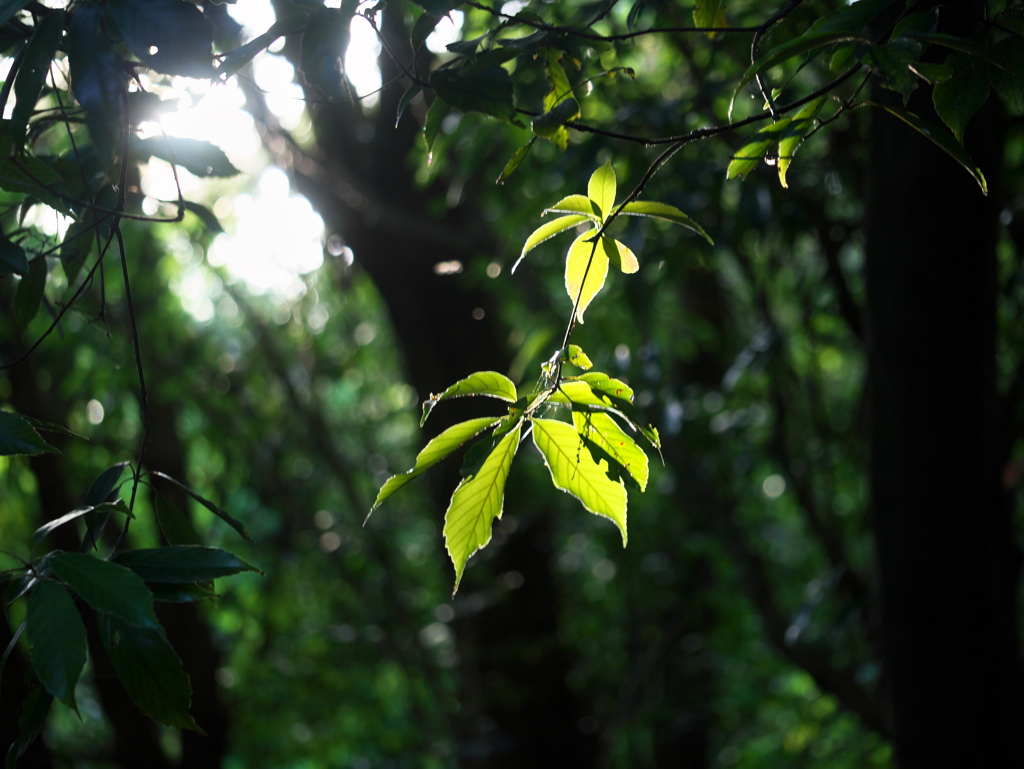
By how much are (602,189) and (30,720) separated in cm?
60

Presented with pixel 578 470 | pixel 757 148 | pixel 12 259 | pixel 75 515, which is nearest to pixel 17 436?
pixel 75 515

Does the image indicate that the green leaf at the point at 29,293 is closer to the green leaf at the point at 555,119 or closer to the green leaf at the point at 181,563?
the green leaf at the point at 181,563

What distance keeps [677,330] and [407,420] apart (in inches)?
60.9

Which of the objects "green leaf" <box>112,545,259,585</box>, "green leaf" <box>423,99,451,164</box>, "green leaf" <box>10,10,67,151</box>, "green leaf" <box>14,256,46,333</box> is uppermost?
"green leaf" <box>423,99,451,164</box>

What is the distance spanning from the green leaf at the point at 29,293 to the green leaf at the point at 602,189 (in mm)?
564

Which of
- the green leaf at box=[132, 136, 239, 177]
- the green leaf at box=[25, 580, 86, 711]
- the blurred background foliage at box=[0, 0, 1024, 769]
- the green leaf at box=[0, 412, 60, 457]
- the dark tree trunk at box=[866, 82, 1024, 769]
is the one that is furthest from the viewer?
the blurred background foliage at box=[0, 0, 1024, 769]

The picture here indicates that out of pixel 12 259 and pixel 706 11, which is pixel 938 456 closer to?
pixel 706 11

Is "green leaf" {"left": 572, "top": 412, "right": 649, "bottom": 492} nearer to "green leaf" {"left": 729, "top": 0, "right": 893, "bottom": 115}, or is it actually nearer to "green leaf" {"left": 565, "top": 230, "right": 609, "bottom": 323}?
"green leaf" {"left": 565, "top": 230, "right": 609, "bottom": 323}

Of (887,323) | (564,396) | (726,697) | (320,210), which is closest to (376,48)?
(320,210)

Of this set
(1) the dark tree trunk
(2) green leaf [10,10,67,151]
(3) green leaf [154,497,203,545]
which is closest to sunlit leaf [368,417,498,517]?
(3) green leaf [154,497,203,545]

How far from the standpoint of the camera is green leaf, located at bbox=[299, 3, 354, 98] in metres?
0.69

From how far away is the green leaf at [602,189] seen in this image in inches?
25.8

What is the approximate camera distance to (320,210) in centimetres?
269

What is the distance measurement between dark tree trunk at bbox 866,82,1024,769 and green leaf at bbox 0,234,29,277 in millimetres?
1060
